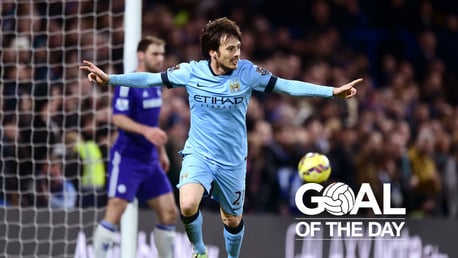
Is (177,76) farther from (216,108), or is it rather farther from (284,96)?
(284,96)

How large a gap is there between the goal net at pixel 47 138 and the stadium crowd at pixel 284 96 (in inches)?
0.8

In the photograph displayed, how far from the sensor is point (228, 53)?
335 inches

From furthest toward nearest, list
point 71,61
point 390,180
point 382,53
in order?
point 382,53, point 390,180, point 71,61

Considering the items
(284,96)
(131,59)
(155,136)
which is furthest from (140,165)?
(284,96)

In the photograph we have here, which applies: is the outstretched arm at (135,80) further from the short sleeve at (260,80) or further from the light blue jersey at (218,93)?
the short sleeve at (260,80)

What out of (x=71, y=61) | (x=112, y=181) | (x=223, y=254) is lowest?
(x=223, y=254)

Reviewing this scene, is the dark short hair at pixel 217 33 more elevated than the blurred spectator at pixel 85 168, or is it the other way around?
the dark short hair at pixel 217 33

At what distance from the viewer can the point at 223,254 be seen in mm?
11359

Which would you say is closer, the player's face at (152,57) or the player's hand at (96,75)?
the player's hand at (96,75)

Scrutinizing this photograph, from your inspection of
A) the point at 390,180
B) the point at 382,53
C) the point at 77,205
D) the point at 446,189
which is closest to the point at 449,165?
the point at 446,189

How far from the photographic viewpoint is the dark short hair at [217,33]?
28.0 feet

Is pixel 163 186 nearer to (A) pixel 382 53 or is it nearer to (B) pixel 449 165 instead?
(B) pixel 449 165

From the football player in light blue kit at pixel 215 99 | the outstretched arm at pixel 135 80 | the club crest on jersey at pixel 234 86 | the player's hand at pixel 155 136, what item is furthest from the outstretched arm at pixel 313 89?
the player's hand at pixel 155 136

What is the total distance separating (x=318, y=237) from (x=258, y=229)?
0.60 meters
